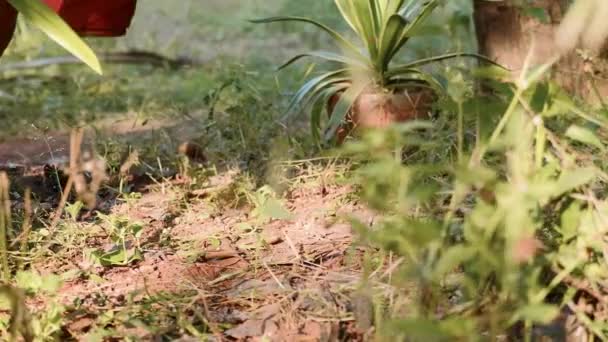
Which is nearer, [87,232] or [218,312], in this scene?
[218,312]

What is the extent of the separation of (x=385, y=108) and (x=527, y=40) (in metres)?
0.55

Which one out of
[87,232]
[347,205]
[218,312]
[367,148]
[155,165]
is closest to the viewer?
[367,148]

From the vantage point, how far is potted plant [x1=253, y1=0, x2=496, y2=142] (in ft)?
8.55

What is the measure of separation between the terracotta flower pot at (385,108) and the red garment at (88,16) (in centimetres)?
66

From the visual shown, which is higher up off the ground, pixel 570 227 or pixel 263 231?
pixel 570 227

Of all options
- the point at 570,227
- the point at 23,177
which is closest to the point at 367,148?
the point at 570,227

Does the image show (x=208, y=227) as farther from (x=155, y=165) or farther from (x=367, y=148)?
(x=367, y=148)

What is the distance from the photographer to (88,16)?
2318 millimetres

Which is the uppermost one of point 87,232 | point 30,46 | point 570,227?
point 570,227

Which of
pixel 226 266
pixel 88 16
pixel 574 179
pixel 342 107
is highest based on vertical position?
pixel 574 179

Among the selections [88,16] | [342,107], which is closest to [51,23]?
[88,16]

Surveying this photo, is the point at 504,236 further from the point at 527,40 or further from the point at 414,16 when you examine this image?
the point at 527,40

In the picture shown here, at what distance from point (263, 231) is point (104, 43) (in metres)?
3.17

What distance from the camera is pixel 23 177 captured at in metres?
2.66
